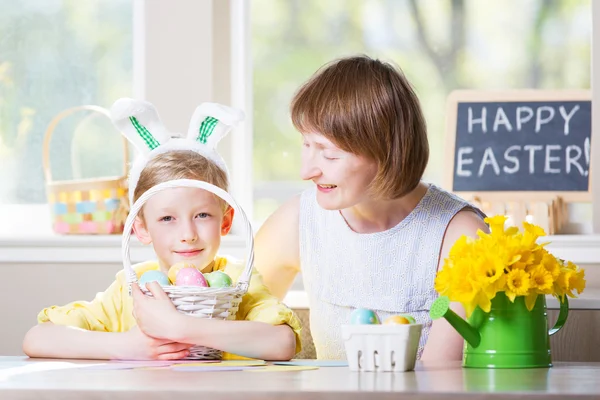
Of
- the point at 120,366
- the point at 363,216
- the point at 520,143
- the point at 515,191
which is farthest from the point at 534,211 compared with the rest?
the point at 120,366

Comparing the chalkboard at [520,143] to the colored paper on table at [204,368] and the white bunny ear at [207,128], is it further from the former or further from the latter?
the colored paper on table at [204,368]

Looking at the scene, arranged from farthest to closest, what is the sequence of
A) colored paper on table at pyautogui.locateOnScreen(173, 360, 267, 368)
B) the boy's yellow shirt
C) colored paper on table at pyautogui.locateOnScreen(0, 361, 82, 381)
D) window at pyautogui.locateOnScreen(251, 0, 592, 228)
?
window at pyautogui.locateOnScreen(251, 0, 592, 228)
the boy's yellow shirt
colored paper on table at pyautogui.locateOnScreen(173, 360, 267, 368)
colored paper on table at pyautogui.locateOnScreen(0, 361, 82, 381)

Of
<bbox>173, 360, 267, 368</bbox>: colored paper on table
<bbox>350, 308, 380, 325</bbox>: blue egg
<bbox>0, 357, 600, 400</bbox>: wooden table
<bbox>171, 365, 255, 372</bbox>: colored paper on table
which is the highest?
<bbox>350, 308, 380, 325</bbox>: blue egg

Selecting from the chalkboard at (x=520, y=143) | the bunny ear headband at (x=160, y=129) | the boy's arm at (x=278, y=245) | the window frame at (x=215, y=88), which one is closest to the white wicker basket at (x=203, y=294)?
the bunny ear headband at (x=160, y=129)

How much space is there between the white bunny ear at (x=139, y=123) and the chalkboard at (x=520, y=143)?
4.21 feet

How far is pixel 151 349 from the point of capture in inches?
60.7

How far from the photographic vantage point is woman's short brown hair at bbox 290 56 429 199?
172cm

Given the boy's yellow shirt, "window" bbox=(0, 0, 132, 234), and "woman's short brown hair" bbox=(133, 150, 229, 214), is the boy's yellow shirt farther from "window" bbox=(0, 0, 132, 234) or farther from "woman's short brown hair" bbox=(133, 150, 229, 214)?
"window" bbox=(0, 0, 132, 234)

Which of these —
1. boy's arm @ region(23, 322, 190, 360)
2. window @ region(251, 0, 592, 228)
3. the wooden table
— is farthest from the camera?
window @ region(251, 0, 592, 228)

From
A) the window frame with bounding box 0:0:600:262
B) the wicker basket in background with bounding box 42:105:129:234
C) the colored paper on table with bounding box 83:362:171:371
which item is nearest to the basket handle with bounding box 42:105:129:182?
the wicker basket in background with bounding box 42:105:129:234

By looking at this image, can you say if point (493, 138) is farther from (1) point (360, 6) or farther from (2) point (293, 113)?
(2) point (293, 113)

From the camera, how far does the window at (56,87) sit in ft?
9.95

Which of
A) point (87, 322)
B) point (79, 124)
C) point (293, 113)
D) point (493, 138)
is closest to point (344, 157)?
point (293, 113)

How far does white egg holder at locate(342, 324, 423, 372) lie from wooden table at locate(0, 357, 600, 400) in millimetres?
27
